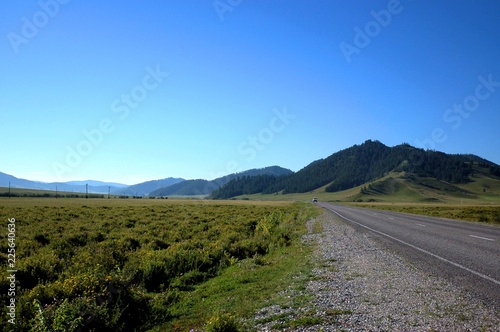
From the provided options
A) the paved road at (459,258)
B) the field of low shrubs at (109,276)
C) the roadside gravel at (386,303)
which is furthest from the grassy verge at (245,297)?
the paved road at (459,258)

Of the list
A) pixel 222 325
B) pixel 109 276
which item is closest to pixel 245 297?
pixel 222 325

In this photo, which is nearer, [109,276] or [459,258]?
[109,276]

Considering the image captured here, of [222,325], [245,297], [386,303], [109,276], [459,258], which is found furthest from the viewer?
[459,258]

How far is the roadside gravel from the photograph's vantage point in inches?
225

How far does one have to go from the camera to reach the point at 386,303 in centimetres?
687

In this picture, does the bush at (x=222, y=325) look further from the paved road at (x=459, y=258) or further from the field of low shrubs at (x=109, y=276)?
the paved road at (x=459, y=258)

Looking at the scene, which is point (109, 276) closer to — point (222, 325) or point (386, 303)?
point (222, 325)

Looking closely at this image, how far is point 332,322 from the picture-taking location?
606 cm

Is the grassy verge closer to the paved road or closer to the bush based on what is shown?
the bush

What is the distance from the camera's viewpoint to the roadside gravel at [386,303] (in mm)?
5727

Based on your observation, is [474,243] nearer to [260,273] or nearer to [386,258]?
[386,258]

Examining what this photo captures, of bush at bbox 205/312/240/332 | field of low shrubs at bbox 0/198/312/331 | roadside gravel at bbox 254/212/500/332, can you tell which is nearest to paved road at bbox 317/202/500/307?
roadside gravel at bbox 254/212/500/332

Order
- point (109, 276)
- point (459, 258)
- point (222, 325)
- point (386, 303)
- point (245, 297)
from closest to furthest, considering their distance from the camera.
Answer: point (222, 325) < point (386, 303) < point (245, 297) < point (109, 276) < point (459, 258)

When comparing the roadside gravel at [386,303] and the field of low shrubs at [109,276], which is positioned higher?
the roadside gravel at [386,303]
